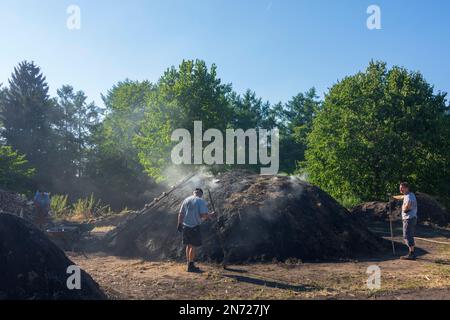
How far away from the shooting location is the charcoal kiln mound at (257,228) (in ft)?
36.2

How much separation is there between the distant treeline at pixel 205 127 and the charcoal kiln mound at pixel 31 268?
16628 mm

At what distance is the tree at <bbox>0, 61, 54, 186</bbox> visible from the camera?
3950cm

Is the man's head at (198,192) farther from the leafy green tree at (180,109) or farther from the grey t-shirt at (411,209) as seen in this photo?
the leafy green tree at (180,109)

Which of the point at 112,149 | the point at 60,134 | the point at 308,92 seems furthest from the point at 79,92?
the point at 308,92

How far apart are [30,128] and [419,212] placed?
35.8 m

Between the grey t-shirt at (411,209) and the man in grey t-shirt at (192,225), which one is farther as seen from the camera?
the grey t-shirt at (411,209)

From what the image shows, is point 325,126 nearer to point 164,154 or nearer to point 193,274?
point 164,154

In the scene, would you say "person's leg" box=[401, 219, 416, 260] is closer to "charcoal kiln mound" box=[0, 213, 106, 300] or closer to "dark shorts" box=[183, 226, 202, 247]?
"dark shorts" box=[183, 226, 202, 247]

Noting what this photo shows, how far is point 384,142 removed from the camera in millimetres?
23672

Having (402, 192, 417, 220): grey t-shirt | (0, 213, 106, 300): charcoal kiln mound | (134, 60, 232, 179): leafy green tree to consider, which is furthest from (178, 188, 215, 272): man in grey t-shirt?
(134, 60, 232, 179): leafy green tree

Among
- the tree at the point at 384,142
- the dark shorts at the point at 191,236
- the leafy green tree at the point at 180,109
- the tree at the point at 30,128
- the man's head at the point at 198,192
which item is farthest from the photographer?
the tree at the point at 30,128

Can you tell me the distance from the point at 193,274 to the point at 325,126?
759 inches

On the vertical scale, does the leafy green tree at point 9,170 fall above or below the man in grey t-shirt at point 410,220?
above

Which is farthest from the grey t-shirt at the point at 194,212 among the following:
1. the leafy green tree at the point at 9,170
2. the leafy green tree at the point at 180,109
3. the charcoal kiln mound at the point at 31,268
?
the leafy green tree at the point at 180,109
